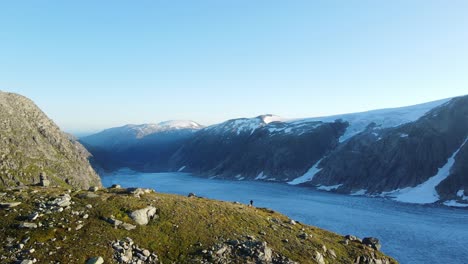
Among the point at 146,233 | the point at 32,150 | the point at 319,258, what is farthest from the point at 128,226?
the point at 32,150

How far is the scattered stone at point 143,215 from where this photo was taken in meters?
A: 36.8

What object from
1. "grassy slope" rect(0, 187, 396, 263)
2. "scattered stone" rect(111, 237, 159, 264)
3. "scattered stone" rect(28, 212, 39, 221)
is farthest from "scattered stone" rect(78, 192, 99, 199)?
"scattered stone" rect(111, 237, 159, 264)

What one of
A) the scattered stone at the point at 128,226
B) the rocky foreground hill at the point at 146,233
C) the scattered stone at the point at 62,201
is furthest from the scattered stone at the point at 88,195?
the scattered stone at the point at 128,226

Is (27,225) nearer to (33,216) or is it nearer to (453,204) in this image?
(33,216)

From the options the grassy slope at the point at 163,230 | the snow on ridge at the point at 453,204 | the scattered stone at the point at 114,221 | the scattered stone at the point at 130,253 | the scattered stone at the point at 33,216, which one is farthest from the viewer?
the snow on ridge at the point at 453,204

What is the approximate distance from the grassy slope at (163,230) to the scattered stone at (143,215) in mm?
548

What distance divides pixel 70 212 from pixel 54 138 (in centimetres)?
13979

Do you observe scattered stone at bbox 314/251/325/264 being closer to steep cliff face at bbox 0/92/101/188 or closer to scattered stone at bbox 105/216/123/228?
scattered stone at bbox 105/216/123/228

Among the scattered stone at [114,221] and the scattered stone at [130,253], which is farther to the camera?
the scattered stone at [114,221]

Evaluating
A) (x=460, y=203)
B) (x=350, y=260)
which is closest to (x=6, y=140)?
(x=350, y=260)

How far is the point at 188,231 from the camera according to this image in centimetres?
3753

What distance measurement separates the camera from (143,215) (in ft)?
123

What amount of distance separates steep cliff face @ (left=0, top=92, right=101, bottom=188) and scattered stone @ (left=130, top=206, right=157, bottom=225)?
10165 centimetres

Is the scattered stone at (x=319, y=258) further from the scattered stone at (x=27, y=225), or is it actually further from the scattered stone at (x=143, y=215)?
the scattered stone at (x=27, y=225)
